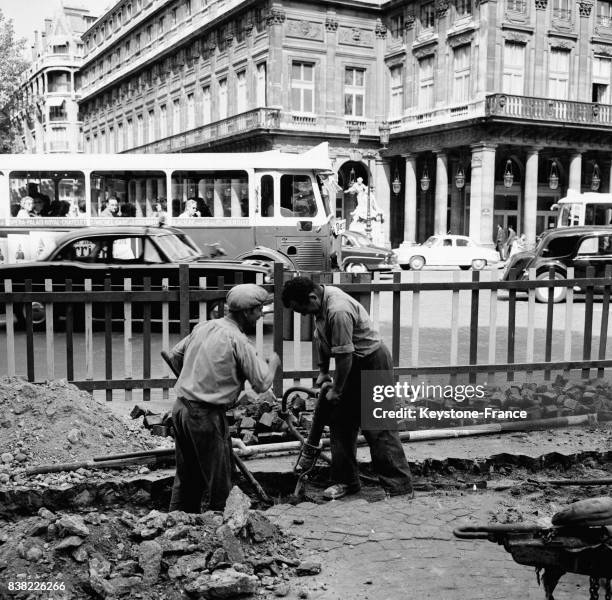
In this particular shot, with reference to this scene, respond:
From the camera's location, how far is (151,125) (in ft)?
181

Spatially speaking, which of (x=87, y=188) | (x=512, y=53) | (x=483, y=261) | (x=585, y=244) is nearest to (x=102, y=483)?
(x=87, y=188)

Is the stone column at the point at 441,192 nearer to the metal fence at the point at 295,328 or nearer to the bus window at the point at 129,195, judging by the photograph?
the bus window at the point at 129,195

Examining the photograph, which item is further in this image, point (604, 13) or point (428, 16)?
point (604, 13)

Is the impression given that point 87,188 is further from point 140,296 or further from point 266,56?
point 266,56

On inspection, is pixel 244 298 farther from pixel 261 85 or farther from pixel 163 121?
pixel 163 121

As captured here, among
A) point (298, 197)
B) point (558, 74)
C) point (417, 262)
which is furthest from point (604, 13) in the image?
point (298, 197)

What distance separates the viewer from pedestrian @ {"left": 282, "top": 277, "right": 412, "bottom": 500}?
4.95 m

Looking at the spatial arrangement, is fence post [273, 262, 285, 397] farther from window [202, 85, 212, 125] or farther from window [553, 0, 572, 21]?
window [202, 85, 212, 125]

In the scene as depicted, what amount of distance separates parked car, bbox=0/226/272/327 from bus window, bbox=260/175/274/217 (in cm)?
549

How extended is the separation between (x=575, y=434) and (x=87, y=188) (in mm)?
13674

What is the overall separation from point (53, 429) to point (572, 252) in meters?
15.7

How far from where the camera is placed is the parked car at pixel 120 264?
458 inches

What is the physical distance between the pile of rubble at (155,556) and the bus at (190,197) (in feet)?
44.2

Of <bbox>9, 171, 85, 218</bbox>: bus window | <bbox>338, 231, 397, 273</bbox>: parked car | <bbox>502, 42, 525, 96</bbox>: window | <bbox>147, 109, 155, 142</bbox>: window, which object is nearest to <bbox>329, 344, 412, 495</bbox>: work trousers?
<bbox>9, 171, 85, 218</bbox>: bus window
